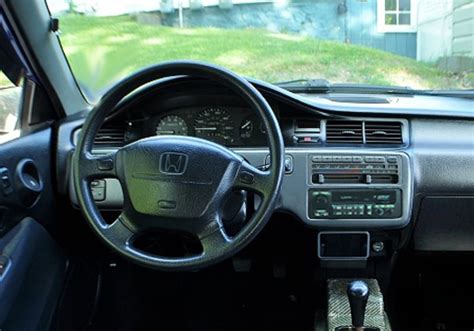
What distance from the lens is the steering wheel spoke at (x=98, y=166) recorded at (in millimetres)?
1941

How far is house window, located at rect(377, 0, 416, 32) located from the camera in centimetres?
274

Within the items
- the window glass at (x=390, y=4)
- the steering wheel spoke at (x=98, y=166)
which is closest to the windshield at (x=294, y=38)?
the window glass at (x=390, y=4)

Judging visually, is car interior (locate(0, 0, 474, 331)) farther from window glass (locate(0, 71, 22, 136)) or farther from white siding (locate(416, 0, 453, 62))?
white siding (locate(416, 0, 453, 62))

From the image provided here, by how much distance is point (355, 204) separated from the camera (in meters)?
2.39

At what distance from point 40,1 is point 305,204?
4.50 ft

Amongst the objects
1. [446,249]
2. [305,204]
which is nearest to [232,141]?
[305,204]

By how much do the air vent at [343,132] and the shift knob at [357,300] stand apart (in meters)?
0.57

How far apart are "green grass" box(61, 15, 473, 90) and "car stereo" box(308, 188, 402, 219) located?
624mm

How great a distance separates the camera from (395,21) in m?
2.80

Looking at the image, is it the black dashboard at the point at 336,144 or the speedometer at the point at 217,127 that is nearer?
the black dashboard at the point at 336,144

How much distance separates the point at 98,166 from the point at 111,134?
61cm

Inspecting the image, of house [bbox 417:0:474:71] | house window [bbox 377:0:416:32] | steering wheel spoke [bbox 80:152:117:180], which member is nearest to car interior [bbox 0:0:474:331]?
steering wheel spoke [bbox 80:152:117:180]

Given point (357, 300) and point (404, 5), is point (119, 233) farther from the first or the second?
point (404, 5)

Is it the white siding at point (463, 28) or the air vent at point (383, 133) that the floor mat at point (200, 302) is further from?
the white siding at point (463, 28)
